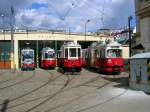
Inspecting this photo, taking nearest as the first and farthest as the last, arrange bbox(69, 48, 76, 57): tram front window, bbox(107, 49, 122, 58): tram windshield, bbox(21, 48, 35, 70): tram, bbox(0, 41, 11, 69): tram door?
bbox(107, 49, 122, 58): tram windshield < bbox(69, 48, 76, 57): tram front window < bbox(21, 48, 35, 70): tram < bbox(0, 41, 11, 69): tram door

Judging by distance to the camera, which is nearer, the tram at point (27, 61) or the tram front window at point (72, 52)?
the tram front window at point (72, 52)

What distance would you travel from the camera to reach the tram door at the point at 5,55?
6719 centimetres

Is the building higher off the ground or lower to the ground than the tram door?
higher

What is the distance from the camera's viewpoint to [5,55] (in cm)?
6800

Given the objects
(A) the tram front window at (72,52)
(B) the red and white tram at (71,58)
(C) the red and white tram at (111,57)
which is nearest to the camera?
(C) the red and white tram at (111,57)

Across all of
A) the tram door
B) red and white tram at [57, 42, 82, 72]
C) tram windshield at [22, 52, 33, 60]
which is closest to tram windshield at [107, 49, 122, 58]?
red and white tram at [57, 42, 82, 72]

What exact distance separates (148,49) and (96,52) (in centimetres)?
1191

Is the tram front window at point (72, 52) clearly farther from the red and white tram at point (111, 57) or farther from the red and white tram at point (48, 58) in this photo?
the red and white tram at point (48, 58)

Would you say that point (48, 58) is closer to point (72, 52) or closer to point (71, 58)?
point (72, 52)

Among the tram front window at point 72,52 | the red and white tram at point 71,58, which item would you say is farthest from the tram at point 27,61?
the tram front window at point 72,52

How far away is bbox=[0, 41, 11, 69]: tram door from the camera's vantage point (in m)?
67.2

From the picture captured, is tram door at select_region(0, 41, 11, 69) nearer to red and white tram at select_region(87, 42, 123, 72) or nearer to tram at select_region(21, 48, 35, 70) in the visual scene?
tram at select_region(21, 48, 35, 70)

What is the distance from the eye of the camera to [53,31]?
73500 mm

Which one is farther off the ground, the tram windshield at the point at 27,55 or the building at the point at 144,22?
the building at the point at 144,22
